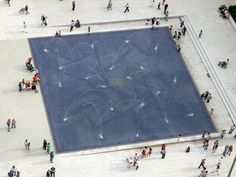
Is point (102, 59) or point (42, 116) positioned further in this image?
point (102, 59)

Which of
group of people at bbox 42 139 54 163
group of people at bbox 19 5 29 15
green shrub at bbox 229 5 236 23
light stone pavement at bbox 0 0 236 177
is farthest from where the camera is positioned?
green shrub at bbox 229 5 236 23

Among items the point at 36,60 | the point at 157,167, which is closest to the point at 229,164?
the point at 157,167

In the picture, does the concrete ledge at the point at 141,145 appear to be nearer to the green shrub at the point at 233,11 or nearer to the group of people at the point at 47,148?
the group of people at the point at 47,148

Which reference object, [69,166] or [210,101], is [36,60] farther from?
[210,101]

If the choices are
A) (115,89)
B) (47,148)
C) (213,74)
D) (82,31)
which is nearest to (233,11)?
(213,74)

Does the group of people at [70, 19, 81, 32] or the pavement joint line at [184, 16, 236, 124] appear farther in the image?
the group of people at [70, 19, 81, 32]

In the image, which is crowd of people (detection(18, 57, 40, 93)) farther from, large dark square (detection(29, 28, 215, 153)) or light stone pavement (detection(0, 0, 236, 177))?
large dark square (detection(29, 28, 215, 153))

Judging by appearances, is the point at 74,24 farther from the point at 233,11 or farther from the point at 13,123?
the point at 233,11

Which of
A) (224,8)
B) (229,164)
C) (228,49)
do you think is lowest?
(229,164)

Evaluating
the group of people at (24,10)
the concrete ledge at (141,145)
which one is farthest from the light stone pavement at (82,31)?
the group of people at (24,10)

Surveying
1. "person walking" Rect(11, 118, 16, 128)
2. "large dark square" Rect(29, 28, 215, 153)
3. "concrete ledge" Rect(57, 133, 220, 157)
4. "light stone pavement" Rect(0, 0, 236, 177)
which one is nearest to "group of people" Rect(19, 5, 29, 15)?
"light stone pavement" Rect(0, 0, 236, 177)
